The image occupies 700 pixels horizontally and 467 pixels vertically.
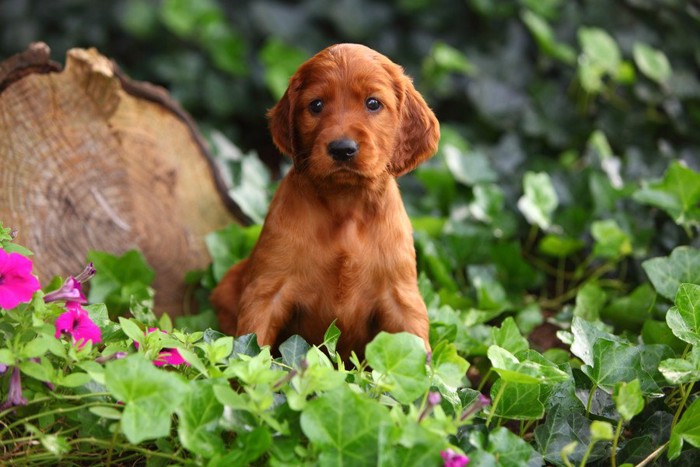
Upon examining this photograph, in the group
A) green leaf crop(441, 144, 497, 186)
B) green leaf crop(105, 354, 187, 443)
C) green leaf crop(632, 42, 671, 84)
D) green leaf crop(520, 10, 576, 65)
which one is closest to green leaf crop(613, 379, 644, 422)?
green leaf crop(105, 354, 187, 443)

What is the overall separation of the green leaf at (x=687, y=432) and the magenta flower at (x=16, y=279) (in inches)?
77.7

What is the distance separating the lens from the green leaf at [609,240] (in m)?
4.42

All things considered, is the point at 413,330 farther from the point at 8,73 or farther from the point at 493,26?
the point at 493,26

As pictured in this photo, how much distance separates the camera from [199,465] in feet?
7.93

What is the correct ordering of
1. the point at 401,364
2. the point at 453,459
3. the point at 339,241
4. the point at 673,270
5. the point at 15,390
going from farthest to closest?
the point at 673,270 < the point at 339,241 < the point at 401,364 < the point at 15,390 < the point at 453,459

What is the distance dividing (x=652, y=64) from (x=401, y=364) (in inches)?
155

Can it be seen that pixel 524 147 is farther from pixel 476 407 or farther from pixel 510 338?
pixel 476 407

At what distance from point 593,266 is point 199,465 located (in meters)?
3.05

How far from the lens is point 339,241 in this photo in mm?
3064

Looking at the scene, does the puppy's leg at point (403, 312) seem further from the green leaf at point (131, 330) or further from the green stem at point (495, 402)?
the green leaf at point (131, 330)

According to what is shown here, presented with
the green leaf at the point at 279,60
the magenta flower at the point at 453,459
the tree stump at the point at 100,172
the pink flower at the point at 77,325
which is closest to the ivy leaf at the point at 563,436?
the magenta flower at the point at 453,459

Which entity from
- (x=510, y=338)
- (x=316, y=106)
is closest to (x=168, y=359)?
(x=316, y=106)

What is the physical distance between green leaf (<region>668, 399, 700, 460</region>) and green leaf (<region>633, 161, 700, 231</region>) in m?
1.45

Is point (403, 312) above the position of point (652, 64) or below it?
below
